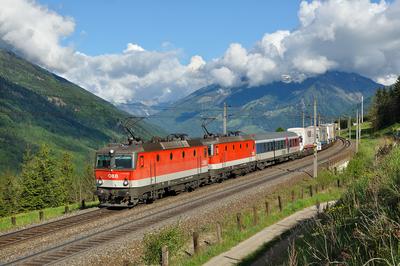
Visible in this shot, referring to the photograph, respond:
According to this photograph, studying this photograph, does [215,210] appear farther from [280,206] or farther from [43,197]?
[43,197]

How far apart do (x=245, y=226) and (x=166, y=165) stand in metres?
9.48

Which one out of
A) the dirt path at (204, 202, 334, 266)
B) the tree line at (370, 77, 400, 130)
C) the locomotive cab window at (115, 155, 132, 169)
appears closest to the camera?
the dirt path at (204, 202, 334, 266)

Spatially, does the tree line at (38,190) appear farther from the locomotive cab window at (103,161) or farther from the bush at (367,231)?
the bush at (367,231)

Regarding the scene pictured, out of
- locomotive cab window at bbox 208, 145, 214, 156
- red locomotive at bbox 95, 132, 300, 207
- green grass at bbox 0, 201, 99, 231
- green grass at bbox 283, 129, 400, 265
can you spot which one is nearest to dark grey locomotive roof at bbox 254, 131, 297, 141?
red locomotive at bbox 95, 132, 300, 207

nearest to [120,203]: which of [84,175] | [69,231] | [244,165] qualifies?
[69,231]

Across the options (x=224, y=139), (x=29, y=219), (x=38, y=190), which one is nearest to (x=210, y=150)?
(x=224, y=139)

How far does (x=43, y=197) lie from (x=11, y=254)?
51129mm

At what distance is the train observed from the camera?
26.0 meters

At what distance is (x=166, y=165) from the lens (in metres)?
29.2

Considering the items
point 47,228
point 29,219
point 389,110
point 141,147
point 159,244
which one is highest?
point 389,110

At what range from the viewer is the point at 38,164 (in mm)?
67938

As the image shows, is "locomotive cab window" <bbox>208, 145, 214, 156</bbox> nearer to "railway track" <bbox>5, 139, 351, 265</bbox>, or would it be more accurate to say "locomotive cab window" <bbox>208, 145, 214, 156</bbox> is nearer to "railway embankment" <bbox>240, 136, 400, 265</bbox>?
"railway track" <bbox>5, 139, 351, 265</bbox>

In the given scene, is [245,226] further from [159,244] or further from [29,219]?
[29,219]

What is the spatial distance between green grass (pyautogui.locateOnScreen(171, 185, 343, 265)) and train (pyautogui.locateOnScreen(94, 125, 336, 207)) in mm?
6154
